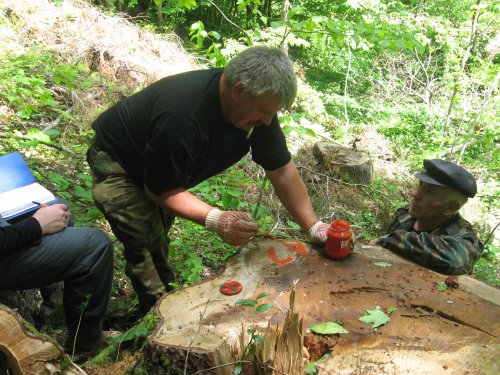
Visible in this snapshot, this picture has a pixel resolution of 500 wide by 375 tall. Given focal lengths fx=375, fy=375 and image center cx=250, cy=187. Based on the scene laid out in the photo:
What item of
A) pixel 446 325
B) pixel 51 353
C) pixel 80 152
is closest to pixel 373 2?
pixel 80 152

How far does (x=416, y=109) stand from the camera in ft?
31.8

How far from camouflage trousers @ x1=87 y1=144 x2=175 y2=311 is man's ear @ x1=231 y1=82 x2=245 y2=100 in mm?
861

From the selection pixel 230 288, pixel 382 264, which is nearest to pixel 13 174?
pixel 230 288

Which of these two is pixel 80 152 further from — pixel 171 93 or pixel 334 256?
pixel 334 256

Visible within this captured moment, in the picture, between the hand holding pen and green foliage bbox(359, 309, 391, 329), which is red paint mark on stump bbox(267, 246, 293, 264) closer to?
green foliage bbox(359, 309, 391, 329)

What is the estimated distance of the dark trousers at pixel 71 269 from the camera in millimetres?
1758

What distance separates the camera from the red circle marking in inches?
71.0

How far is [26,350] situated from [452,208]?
240 cm

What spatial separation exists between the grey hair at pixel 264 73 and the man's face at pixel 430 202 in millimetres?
1241

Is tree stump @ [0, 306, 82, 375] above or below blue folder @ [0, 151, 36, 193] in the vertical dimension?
below

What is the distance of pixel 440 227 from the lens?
96.4 inches

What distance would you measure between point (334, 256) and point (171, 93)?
1222 millimetres

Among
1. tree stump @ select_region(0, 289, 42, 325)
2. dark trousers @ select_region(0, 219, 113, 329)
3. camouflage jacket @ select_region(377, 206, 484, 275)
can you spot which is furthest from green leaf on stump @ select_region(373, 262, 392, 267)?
tree stump @ select_region(0, 289, 42, 325)

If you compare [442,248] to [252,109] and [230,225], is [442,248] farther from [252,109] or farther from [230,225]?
[252,109]
